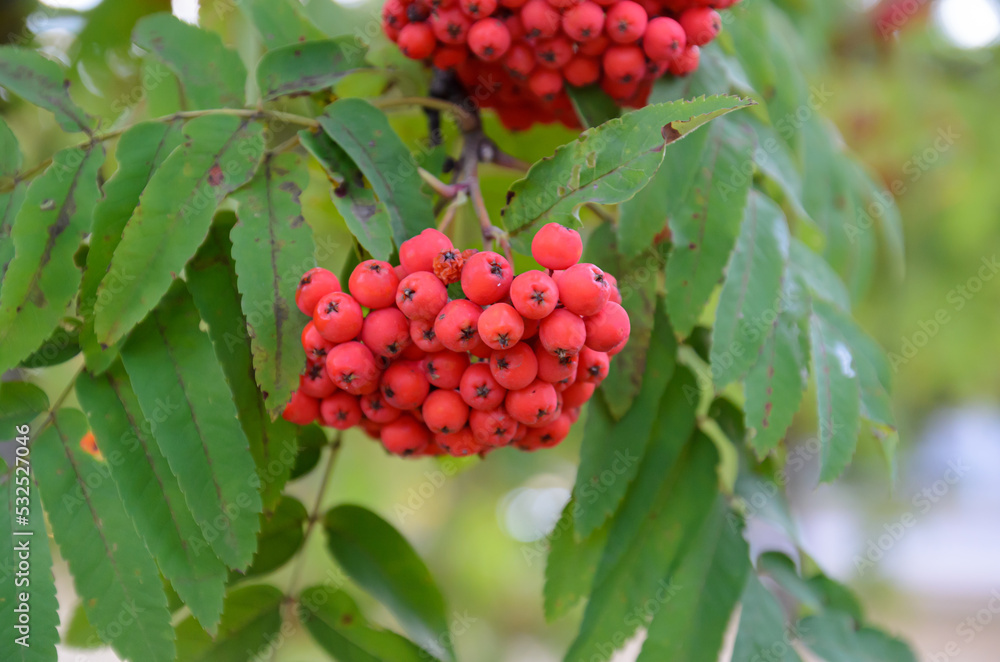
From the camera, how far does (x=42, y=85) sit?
43.5 inches

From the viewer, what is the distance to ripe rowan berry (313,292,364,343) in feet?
2.95

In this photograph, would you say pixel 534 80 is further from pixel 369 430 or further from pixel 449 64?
pixel 369 430

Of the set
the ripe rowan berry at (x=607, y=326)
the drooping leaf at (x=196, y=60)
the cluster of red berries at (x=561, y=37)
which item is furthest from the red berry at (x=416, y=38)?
the ripe rowan berry at (x=607, y=326)

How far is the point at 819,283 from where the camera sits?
137cm

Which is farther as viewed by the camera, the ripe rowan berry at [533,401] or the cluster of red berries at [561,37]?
the cluster of red berries at [561,37]

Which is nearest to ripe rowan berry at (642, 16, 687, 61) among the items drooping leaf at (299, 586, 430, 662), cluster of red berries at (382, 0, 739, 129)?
cluster of red berries at (382, 0, 739, 129)

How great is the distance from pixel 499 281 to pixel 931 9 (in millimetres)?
2910

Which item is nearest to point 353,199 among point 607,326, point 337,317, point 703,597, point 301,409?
point 337,317

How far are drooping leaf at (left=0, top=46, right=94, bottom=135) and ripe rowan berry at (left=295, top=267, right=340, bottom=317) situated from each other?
19.0 inches

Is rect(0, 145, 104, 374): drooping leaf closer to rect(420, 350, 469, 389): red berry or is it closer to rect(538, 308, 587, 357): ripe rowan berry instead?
rect(420, 350, 469, 389): red berry

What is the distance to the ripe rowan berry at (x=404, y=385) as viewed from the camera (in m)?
0.95

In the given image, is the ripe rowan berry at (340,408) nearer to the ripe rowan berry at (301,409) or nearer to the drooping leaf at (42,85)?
the ripe rowan berry at (301,409)

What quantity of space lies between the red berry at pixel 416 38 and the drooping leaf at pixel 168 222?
1.06 feet

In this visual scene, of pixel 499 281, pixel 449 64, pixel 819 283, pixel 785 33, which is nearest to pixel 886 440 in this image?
pixel 819 283
